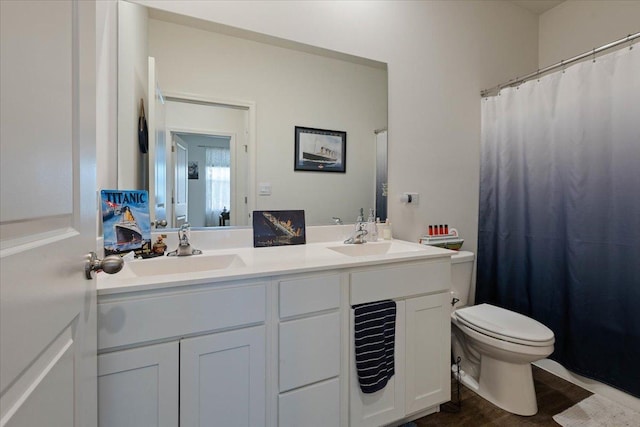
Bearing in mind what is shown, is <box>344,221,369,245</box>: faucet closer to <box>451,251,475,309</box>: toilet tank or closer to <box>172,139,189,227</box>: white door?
<box>451,251,475,309</box>: toilet tank

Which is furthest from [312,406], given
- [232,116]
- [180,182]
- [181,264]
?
[232,116]

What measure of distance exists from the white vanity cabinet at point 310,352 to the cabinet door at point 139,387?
377 mm

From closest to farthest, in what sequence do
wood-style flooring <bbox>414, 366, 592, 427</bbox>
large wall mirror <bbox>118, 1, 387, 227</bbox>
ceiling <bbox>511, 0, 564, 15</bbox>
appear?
1. large wall mirror <bbox>118, 1, 387, 227</bbox>
2. wood-style flooring <bbox>414, 366, 592, 427</bbox>
3. ceiling <bbox>511, 0, 564, 15</bbox>

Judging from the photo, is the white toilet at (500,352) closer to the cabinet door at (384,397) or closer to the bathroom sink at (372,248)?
the bathroom sink at (372,248)

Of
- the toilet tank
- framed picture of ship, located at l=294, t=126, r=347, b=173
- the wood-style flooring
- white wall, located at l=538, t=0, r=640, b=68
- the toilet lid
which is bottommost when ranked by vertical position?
the wood-style flooring

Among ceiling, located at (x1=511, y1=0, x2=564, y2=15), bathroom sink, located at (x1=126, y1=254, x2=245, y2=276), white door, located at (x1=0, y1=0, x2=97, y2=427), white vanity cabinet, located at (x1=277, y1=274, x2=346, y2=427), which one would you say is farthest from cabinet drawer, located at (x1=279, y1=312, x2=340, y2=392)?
ceiling, located at (x1=511, y1=0, x2=564, y2=15)

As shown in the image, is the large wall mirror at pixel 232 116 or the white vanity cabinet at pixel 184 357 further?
Answer: the large wall mirror at pixel 232 116

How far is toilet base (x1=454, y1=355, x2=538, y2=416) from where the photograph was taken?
1559 mm

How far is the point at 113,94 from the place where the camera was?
130 cm

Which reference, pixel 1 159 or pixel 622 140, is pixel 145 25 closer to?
pixel 1 159

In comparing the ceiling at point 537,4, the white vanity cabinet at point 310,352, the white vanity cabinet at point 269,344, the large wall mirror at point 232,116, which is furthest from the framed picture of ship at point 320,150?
the ceiling at point 537,4

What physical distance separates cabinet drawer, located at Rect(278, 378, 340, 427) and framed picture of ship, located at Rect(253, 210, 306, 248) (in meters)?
0.72

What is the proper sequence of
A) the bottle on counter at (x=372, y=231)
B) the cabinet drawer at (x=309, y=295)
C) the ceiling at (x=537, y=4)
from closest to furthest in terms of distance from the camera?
the cabinet drawer at (x=309, y=295)
the bottle on counter at (x=372, y=231)
the ceiling at (x=537, y=4)

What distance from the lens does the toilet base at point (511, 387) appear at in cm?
156
